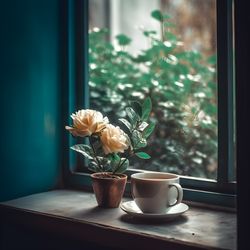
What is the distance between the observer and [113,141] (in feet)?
4.10

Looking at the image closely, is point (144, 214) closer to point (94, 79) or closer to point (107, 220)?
point (107, 220)

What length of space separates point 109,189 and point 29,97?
0.42 metres

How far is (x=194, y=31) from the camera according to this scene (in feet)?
8.44

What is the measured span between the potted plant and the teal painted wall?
22cm

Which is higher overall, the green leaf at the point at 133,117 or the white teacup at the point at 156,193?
the green leaf at the point at 133,117

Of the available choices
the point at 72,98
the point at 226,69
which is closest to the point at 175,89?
the point at 72,98

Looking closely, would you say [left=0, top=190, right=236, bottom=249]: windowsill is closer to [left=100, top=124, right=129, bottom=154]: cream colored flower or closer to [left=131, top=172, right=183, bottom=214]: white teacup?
[left=131, top=172, right=183, bottom=214]: white teacup

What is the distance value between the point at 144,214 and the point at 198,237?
0.59 feet

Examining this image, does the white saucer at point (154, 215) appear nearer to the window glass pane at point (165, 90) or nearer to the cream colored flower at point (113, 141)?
the cream colored flower at point (113, 141)

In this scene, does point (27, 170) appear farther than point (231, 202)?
Yes

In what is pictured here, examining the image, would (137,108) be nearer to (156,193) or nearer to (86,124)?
(86,124)

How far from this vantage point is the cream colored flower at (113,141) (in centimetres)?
125

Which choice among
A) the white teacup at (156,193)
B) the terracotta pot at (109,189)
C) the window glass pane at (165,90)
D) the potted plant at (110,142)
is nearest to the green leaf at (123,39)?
the window glass pane at (165,90)

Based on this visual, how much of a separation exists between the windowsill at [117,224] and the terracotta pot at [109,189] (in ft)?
0.09
